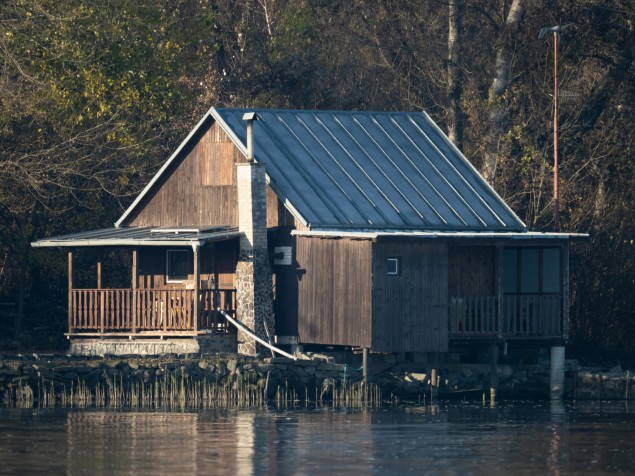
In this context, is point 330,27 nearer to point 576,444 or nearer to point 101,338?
point 101,338

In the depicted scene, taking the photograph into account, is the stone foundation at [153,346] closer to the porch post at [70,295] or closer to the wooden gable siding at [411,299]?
the porch post at [70,295]

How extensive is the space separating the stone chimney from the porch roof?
1.66 ft

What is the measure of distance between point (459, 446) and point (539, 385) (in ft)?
43.5

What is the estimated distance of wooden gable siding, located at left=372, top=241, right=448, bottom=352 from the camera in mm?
44219

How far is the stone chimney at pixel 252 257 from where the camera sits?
4634 cm

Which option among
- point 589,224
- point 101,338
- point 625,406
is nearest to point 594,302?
point 589,224

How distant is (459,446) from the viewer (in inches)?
1346

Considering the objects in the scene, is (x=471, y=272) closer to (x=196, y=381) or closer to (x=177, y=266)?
(x=177, y=266)

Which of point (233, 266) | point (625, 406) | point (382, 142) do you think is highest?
point (382, 142)

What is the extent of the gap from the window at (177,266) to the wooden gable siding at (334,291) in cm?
407

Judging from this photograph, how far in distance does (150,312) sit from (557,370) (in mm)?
10139

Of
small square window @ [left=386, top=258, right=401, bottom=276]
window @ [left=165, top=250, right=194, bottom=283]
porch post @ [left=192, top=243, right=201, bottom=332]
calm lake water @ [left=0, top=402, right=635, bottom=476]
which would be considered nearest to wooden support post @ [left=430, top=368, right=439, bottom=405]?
calm lake water @ [left=0, top=402, right=635, bottom=476]

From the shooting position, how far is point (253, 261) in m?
46.6

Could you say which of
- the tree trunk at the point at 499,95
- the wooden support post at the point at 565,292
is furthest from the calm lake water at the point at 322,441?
the tree trunk at the point at 499,95
